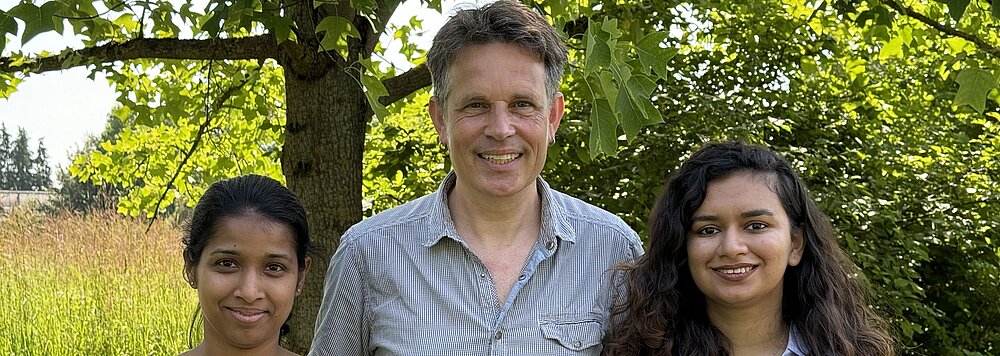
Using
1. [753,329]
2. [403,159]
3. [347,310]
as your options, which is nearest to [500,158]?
[347,310]

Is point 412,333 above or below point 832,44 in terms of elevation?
below

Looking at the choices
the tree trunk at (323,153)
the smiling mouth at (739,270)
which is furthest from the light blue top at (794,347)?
the tree trunk at (323,153)

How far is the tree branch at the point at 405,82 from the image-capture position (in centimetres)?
414

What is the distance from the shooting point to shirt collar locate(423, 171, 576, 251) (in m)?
2.27

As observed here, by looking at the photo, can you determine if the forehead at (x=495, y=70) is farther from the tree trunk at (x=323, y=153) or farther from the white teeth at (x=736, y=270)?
the tree trunk at (x=323, y=153)

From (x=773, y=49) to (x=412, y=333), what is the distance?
132 inches

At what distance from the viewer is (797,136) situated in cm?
523

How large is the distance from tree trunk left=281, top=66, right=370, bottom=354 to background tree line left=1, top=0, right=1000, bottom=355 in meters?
0.03

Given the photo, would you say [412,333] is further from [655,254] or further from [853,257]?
[853,257]

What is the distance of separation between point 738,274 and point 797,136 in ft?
10.1

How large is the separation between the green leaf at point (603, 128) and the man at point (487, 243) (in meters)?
0.10

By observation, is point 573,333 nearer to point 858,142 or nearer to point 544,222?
point 544,222

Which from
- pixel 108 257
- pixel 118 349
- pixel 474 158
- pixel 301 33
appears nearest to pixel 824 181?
pixel 301 33

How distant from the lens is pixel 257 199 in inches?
95.2
